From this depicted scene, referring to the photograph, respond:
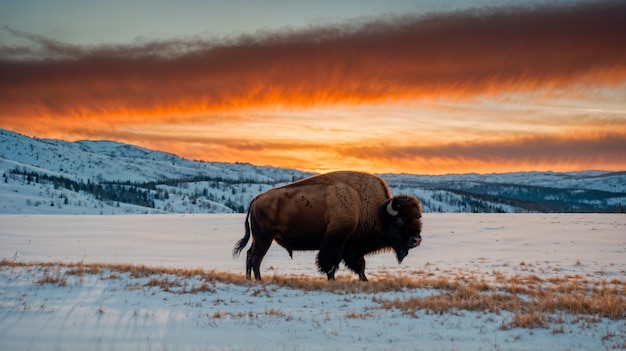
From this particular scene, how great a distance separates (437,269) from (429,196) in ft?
553

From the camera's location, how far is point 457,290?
987 cm

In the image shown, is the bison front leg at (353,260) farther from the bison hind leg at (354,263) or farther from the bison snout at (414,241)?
the bison snout at (414,241)

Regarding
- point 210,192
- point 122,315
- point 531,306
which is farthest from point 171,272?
point 210,192

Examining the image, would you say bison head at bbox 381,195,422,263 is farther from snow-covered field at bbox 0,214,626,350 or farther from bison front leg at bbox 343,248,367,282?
snow-covered field at bbox 0,214,626,350

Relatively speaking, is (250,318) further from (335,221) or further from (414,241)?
(414,241)

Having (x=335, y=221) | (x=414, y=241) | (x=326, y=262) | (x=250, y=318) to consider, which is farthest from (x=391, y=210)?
(x=250, y=318)

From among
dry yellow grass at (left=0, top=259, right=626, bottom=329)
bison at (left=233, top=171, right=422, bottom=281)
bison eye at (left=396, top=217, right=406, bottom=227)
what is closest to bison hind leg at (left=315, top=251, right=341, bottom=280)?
bison at (left=233, top=171, right=422, bottom=281)

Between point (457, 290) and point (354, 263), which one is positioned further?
point (354, 263)

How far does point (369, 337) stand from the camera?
6930mm

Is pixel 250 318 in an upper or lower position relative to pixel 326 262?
lower

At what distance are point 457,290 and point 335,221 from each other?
311cm

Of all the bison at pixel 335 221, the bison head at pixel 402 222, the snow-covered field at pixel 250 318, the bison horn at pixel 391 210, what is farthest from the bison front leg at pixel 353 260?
the snow-covered field at pixel 250 318

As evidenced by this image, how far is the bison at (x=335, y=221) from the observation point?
1155cm

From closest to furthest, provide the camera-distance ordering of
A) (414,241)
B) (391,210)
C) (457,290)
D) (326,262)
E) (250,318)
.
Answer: (250,318) < (457,290) < (414,241) < (391,210) < (326,262)
